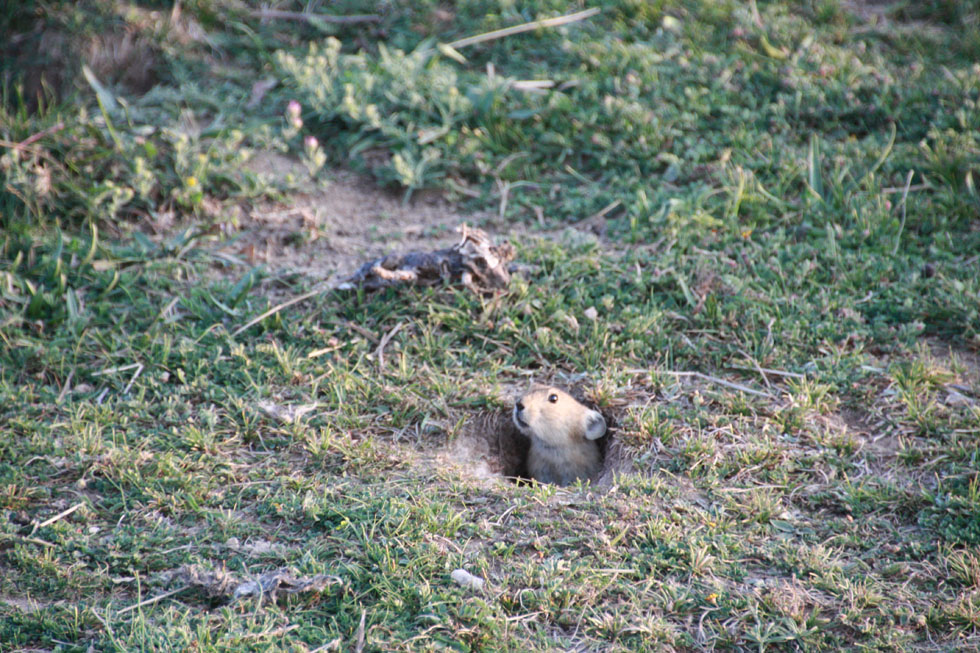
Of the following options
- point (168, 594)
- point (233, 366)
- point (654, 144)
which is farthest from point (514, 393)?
point (654, 144)

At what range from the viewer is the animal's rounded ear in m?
4.41

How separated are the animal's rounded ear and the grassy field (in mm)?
176

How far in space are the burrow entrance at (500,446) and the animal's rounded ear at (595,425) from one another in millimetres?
82

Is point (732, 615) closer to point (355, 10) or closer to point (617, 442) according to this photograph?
point (617, 442)

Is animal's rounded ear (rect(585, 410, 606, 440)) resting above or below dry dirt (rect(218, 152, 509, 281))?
below

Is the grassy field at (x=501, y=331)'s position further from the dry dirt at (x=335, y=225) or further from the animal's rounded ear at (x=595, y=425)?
the animal's rounded ear at (x=595, y=425)

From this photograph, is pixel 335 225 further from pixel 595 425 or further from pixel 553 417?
pixel 595 425

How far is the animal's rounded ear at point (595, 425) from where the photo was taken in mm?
4414

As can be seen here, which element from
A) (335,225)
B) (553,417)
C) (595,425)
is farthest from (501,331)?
(335,225)

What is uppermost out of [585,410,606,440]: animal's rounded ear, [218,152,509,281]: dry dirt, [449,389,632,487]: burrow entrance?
[218,152,509,281]: dry dirt

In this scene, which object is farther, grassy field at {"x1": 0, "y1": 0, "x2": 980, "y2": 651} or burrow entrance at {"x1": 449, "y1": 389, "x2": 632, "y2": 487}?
burrow entrance at {"x1": 449, "y1": 389, "x2": 632, "y2": 487}

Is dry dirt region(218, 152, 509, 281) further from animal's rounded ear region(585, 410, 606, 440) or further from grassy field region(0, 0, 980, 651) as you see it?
animal's rounded ear region(585, 410, 606, 440)

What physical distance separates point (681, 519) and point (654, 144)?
3.24 metres

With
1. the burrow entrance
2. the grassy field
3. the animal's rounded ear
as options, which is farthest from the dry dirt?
the animal's rounded ear
